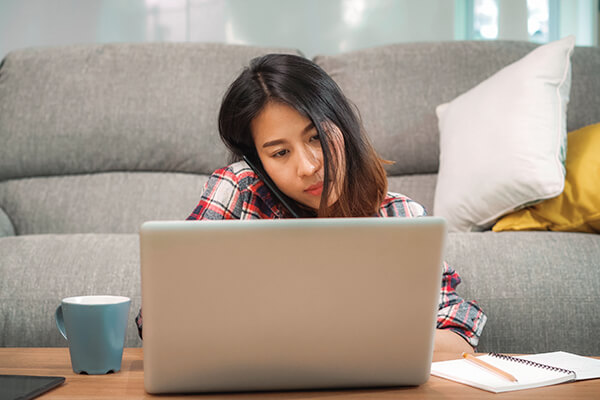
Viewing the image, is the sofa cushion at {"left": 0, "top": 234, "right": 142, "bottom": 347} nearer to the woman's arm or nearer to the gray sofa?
the gray sofa

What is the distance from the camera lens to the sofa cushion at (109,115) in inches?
70.1

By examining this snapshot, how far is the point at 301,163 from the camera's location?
102 cm

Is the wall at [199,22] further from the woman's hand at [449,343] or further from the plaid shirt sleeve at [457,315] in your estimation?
the woman's hand at [449,343]

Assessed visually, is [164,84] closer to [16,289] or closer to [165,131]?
[165,131]

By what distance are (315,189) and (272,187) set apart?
4.7 inches

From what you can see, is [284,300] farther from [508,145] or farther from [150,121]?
[150,121]

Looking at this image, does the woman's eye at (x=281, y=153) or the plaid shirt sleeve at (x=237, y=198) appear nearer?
the woman's eye at (x=281, y=153)

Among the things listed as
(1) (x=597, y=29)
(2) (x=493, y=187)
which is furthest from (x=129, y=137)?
(1) (x=597, y=29)

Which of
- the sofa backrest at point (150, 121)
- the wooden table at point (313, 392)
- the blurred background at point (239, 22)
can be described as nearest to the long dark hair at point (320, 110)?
the wooden table at point (313, 392)

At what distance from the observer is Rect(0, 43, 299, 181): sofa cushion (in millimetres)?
1781

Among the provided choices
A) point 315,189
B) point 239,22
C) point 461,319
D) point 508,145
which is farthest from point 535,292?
point 239,22

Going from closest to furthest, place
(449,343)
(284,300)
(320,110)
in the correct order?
(284,300)
(449,343)
(320,110)

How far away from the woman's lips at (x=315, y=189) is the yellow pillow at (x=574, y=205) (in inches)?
22.5

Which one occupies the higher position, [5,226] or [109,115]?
[109,115]
